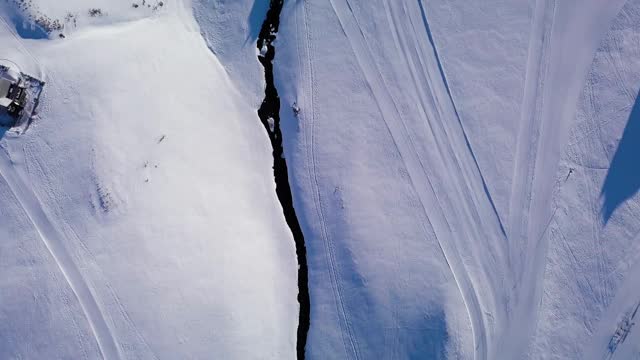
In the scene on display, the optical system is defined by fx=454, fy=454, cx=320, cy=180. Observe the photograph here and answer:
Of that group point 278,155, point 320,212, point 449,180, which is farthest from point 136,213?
point 449,180

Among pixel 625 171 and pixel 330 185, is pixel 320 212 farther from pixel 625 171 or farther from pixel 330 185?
pixel 625 171

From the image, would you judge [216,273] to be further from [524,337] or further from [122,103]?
[524,337]

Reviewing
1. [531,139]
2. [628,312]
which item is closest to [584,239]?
[628,312]

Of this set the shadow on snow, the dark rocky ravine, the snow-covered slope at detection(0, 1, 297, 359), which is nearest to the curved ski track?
the dark rocky ravine

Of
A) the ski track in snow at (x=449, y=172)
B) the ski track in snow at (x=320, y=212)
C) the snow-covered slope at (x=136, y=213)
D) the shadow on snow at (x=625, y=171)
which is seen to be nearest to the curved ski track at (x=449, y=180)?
the ski track in snow at (x=449, y=172)

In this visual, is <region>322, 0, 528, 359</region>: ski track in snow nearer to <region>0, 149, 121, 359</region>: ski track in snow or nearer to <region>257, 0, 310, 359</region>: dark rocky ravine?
<region>257, 0, 310, 359</region>: dark rocky ravine
